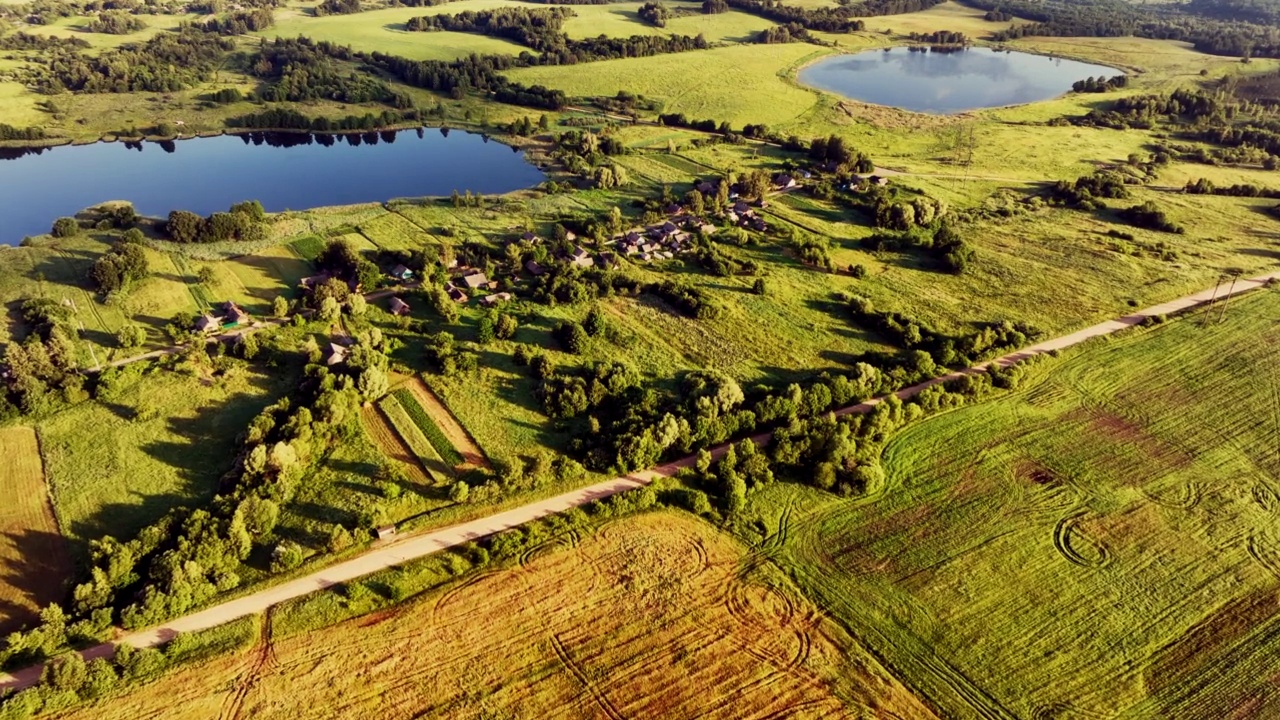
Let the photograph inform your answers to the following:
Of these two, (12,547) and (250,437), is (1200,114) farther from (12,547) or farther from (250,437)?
(12,547)

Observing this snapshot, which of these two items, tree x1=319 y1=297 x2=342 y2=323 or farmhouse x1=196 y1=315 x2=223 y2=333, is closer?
farmhouse x1=196 y1=315 x2=223 y2=333

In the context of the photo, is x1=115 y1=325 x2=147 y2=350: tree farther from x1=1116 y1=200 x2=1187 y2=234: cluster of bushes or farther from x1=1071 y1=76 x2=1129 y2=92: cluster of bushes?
x1=1071 y1=76 x2=1129 y2=92: cluster of bushes

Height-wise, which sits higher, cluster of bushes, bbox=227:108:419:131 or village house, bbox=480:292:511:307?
cluster of bushes, bbox=227:108:419:131

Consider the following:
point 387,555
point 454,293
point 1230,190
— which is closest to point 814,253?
point 454,293

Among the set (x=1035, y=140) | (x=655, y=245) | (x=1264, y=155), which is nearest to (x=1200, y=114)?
(x=1264, y=155)

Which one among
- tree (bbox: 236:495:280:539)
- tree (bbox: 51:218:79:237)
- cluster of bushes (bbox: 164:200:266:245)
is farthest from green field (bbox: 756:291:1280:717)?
tree (bbox: 51:218:79:237)

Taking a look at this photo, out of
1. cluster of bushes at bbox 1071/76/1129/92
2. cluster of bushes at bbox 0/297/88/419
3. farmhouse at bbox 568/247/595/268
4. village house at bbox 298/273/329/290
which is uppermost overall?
cluster of bushes at bbox 1071/76/1129/92

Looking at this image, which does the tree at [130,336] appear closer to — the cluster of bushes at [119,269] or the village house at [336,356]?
the cluster of bushes at [119,269]

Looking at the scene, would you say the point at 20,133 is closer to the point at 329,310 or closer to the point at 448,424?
the point at 329,310
